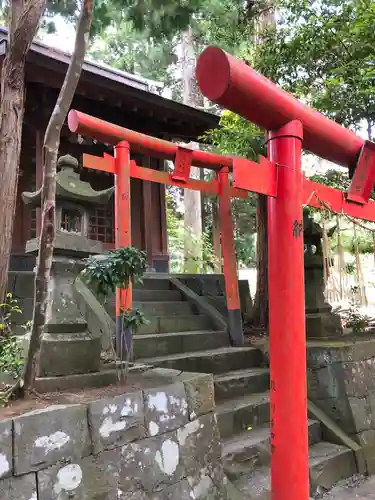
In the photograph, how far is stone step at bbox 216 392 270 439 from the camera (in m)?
4.63

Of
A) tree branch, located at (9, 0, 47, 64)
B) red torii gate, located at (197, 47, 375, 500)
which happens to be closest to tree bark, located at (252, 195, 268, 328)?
tree branch, located at (9, 0, 47, 64)

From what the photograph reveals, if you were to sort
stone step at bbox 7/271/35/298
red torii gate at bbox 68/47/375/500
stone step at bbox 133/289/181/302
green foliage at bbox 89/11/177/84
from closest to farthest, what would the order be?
1. red torii gate at bbox 68/47/375/500
2. stone step at bbox 7/271/35/298
3. stone step at bbox 133/289/181/302
4. green foliage at bbox 89/11/177/84

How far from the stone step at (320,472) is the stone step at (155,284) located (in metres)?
3.73

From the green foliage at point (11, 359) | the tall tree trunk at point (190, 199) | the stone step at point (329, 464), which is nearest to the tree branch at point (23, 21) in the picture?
the green foliage at point (11, 359)

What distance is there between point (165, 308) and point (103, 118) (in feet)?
15.3

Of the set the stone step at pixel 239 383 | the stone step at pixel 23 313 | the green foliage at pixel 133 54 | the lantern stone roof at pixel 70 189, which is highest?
the green foliage at pixel 133 54

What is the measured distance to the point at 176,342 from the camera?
20.2ft

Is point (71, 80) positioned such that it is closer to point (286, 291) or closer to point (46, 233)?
point (46, 233)

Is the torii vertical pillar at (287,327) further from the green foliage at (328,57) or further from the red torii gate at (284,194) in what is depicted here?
the green foliage at (328,57)

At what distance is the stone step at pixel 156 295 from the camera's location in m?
7.34

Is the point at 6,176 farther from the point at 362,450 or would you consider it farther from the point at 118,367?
the point at 362,450

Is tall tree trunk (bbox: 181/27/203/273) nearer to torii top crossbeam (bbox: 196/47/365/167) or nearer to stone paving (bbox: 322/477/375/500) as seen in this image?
stone paving (bbox: 322/477/375/500)

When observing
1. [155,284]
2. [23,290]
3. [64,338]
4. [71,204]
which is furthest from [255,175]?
[155,284]

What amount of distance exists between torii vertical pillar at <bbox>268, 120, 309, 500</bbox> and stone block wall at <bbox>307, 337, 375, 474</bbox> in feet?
8.44
